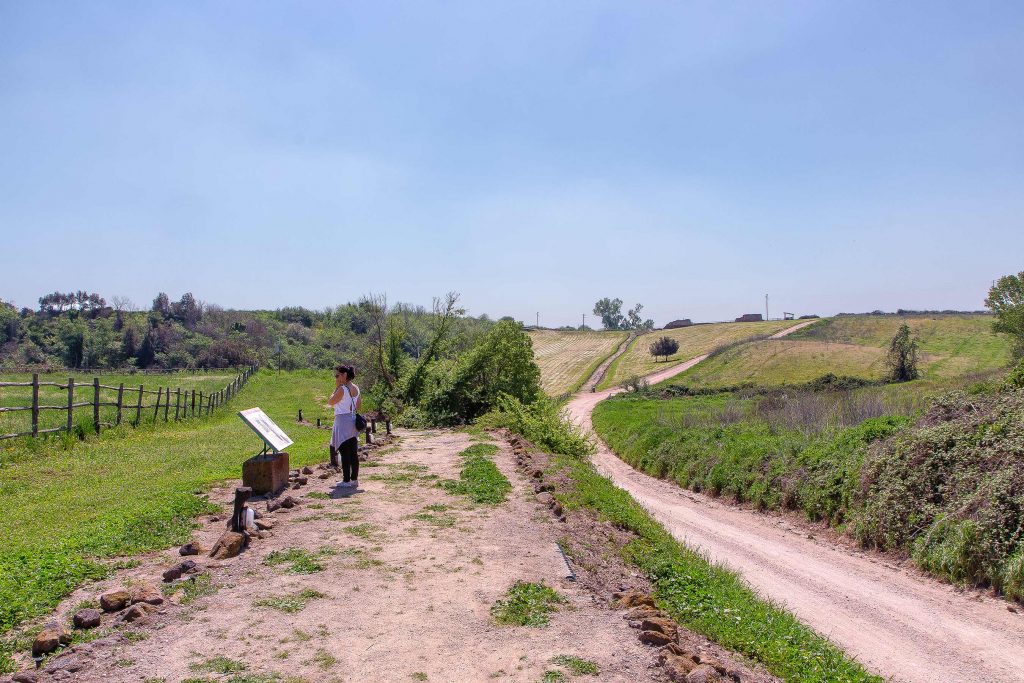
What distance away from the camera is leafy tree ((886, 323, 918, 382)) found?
43.6 metres

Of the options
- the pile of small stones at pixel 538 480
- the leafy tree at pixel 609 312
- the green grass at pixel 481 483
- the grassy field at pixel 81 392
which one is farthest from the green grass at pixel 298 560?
the leafy tree at pixel 609 312

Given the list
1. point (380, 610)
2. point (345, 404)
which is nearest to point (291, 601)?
point (380, 610)

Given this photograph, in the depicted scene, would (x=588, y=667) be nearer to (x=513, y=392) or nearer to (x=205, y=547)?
(x=205, y=547)

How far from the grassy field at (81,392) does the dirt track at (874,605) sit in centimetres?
1508

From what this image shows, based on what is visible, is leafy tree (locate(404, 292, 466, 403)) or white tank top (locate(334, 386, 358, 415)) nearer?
white tank top (locate(334, 386, 358, 415))

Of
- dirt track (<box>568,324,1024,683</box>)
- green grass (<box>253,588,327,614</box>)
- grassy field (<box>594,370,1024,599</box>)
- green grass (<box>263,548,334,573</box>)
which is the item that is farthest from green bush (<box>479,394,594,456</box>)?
green grass (<box>253,588,327,614</box>)

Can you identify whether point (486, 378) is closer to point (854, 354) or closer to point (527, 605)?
point (527, 605)

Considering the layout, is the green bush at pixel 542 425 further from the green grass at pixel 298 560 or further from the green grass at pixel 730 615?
the green grass at pixel 298 560

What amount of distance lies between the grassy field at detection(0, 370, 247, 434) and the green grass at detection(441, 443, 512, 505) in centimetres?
991

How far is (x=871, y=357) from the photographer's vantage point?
52.9 m

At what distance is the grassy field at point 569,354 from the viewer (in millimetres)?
64625

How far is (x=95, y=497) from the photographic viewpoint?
927 centimetres

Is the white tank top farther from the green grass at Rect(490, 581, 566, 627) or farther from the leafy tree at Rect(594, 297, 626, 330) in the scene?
the leafy tree at Rect(594, 297, 626, 330)

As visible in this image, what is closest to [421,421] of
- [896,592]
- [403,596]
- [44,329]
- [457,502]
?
[457,502]
